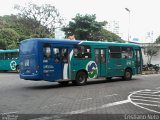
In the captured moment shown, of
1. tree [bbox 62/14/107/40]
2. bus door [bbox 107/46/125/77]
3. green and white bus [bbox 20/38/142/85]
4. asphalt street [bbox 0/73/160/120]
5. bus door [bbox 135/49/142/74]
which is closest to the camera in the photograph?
asphalt street [bbox 0/73/160/120]

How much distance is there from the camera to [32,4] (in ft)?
164

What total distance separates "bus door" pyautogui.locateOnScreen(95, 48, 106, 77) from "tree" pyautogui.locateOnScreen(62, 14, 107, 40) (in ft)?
81.6

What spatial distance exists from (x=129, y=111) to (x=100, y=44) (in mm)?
11303

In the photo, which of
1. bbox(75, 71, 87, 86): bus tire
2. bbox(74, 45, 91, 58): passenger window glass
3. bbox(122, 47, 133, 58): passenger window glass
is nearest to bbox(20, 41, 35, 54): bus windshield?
bbox(74, 45, 91, 58): passenger window glass

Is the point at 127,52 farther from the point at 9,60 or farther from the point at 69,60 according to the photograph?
the point at 9,60

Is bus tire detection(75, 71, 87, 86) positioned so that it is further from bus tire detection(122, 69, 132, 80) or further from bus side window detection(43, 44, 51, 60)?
bus tire detection(122, 69, 132, 80)

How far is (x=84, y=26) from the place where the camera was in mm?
48062

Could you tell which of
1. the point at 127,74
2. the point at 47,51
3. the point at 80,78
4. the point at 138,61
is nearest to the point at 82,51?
the point at 80,78

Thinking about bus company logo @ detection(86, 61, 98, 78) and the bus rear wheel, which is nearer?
the bus rear wheel

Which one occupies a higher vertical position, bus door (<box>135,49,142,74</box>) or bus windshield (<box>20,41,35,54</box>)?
bus windshield (<box>20,41,35,54</box>)

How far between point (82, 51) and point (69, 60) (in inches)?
55.2

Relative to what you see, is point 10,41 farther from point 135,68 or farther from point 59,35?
point 135,68

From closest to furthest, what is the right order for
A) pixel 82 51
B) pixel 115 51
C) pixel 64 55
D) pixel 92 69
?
pixel 64 55 < pixel 82 51 < pixel 92 69 < pixel 115 51

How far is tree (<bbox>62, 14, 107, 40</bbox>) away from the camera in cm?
4741
